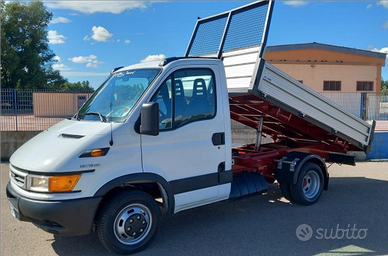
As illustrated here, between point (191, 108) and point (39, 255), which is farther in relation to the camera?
point (191, 108)

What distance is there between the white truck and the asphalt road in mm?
436

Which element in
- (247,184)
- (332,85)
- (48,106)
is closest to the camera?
(247,184)

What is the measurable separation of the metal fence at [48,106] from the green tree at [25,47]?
114 ft

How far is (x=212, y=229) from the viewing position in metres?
5.22

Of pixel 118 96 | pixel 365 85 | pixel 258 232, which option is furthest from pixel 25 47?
pixel 258 232

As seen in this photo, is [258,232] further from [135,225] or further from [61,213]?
[61,213]

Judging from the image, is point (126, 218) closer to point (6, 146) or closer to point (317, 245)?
point (317, 245)

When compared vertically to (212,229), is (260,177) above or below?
above

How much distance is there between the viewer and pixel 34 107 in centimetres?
1256

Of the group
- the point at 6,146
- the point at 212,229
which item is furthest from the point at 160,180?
the point at 6,146

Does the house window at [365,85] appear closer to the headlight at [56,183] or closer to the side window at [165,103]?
the side window at [165,103]

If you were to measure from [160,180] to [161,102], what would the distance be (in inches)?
40.0

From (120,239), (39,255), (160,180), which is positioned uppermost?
(160,180)

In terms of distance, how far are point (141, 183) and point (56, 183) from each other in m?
1.17
